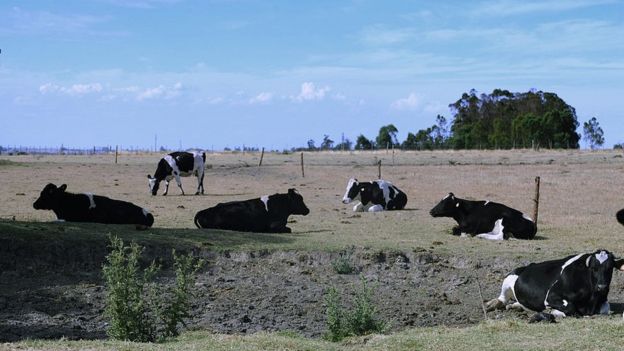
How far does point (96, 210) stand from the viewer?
22.6 meters

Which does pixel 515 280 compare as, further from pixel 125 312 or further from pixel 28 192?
pixel 28 192

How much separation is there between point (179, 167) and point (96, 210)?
13553 mm

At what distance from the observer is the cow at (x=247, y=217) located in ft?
73.6

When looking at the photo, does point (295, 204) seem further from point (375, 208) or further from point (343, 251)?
point (343, 251)

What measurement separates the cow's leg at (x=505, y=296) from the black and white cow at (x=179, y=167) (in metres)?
21.6

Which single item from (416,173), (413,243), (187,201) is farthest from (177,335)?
(416,173)

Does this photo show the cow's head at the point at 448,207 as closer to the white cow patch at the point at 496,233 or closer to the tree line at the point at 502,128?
the white cow patch at the point at 496,233

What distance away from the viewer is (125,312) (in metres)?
11.5

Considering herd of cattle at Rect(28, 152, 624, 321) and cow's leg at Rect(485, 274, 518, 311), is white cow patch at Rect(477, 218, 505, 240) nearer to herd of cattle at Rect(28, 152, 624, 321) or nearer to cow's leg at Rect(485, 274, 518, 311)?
herd of cattle at Rect(28, 152, 624, 321)

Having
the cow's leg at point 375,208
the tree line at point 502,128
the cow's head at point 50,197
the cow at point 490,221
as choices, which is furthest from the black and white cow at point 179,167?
the tree line at point 502,128

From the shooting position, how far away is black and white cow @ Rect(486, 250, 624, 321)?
13527 mm

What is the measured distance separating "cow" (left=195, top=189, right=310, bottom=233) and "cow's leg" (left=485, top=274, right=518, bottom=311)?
27.6ft

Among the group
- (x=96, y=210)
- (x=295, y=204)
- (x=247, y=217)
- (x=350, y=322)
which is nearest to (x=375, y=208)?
(x=295, y=204)

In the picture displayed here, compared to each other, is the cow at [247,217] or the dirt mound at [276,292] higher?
the cow at [247,217]
